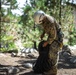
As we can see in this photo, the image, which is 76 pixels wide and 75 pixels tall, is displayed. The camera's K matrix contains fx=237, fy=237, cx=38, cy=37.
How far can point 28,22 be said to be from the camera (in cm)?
1388

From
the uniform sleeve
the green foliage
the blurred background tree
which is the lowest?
the green foliage

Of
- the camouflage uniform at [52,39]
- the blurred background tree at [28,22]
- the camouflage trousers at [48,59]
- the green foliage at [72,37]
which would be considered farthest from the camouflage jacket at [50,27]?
the green foliage at [72,37]

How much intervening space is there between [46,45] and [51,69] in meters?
0.52

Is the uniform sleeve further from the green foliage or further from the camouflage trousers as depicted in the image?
the green foliage

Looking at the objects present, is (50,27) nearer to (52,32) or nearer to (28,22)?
(52,32)

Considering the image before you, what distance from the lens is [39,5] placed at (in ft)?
45.6

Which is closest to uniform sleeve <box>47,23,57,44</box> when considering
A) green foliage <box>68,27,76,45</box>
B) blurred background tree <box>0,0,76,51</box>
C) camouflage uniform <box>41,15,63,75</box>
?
camouflage uniform <box>41,15,63,75</box>

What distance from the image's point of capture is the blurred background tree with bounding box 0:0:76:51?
38.4ft

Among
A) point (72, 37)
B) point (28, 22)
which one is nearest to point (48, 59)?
point (28, 22)

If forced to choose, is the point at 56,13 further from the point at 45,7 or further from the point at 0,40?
the point at 0,40

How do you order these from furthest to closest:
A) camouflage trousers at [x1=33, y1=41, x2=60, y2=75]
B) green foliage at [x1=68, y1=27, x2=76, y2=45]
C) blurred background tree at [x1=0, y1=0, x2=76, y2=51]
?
1. green foliage at [x1=68, y1=27, x2=76, y2=45]
2. blurred background tree at [x1=0, y1=0, x2=76, y2=51]
3. camouflage trousers at [x1=33, y1=41, x2=60, y2=75]

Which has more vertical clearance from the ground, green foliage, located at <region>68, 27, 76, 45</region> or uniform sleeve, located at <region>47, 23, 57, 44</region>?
uniform sleeve, located at <region>47, 23, 57, 44</region>

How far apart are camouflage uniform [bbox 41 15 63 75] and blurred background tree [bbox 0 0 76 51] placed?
22.9ft

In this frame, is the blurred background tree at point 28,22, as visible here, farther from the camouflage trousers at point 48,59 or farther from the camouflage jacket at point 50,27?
the camouflage jacket at point 50,27
